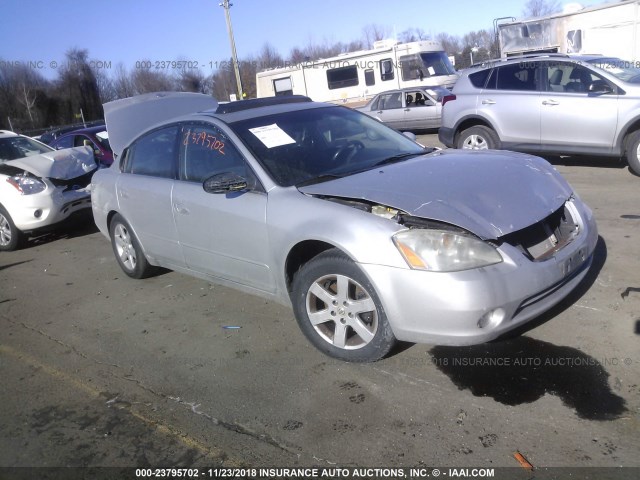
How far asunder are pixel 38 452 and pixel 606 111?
7627mm

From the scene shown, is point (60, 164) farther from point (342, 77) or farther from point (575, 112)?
point (342, 77)

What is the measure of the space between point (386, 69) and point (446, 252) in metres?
20.8

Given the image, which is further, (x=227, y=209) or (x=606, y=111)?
(x=606, y=111)

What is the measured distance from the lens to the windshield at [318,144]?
13.2 ft

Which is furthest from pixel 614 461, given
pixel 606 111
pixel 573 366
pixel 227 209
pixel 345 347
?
→ pixel 606 111

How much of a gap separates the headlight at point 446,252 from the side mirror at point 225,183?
1.34m

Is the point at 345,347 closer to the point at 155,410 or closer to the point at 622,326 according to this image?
the point at 155,410

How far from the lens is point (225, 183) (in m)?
3.88

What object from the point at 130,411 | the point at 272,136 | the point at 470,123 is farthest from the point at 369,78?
the point at 130,411

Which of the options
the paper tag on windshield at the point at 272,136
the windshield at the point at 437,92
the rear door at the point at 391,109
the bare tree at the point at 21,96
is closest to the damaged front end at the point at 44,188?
the paper tag on windshield at the point at 272,136

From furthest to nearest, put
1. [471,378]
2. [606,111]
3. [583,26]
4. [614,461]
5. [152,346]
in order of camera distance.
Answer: [583,26], [606,111], [152,346], [471,378], [614,461]

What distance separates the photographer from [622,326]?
141 inches

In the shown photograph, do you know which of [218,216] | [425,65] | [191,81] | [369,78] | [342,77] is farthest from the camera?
[191,81]

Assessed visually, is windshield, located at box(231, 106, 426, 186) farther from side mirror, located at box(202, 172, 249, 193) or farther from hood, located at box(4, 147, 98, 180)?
hood, located at box(4, 147, 98, 180)
